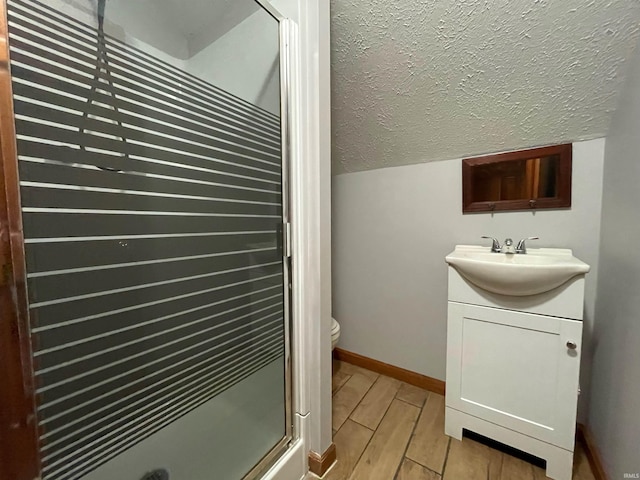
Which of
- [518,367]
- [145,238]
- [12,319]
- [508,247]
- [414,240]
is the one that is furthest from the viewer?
[414,240]

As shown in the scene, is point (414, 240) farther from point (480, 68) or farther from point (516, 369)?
point (480, 68)

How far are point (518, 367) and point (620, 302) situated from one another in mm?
421

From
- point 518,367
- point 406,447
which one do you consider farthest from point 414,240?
point 406,447

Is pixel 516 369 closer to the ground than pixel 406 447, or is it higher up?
higher up

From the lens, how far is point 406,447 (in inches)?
44.3

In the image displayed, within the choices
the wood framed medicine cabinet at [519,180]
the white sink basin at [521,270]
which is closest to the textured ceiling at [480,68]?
the wood framed medicine cabinet at [519,180]

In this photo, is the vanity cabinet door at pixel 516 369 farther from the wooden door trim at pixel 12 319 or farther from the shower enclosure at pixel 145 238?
the wooden door trim at pixel 12 319

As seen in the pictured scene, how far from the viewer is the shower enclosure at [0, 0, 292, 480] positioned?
0.48 m

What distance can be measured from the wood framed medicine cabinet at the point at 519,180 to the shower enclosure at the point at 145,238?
3.39 feet

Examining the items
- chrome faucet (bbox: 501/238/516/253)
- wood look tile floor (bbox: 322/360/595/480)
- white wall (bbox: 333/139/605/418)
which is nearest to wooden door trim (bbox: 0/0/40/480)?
wood look tile floor (bbox: 322/360/595/480)

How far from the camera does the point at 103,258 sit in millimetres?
627

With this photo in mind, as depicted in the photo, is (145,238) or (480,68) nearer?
(145,238)

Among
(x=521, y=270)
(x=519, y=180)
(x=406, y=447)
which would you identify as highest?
(x=519, y=180)

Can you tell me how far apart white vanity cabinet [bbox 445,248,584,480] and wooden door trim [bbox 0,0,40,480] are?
1.35 metres
